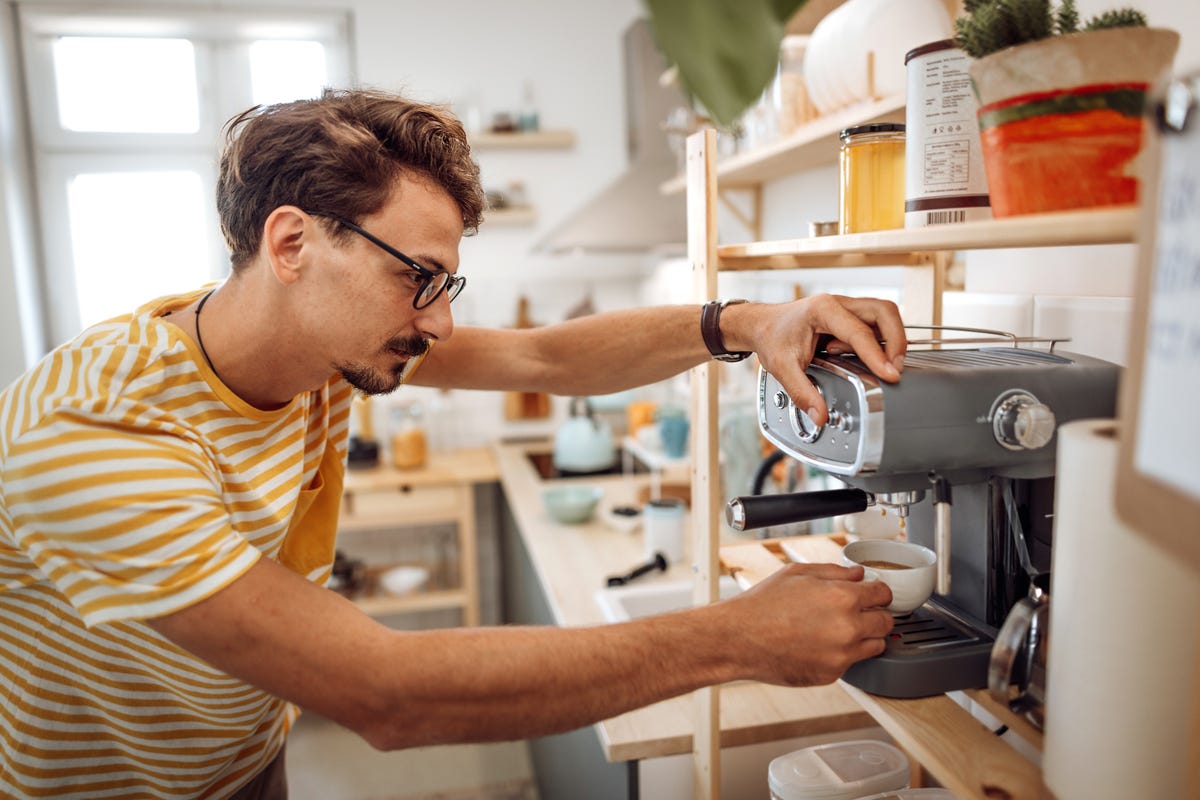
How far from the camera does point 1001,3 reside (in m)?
0.62

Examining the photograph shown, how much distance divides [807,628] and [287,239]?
78cm

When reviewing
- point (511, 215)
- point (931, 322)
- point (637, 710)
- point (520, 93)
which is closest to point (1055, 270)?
point (931, 322)

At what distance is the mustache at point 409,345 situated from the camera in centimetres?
116

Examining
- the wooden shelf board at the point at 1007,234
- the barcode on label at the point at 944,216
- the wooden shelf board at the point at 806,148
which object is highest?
the wooden shelf board at the point at 806,148

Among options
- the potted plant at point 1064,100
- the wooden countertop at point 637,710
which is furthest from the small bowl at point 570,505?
the potted plant at point 1064,100

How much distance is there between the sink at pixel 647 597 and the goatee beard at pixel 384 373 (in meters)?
0.84

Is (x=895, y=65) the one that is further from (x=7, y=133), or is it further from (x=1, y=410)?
(x=7, y=133)

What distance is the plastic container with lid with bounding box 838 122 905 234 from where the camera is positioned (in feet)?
3.18

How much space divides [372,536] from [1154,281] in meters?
3.52

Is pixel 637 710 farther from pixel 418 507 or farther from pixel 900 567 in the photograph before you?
pixel 418 507

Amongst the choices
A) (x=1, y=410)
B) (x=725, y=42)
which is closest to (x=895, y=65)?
(x=725, y=42)

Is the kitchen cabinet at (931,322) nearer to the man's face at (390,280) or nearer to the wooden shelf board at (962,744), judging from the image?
the wooden shelf board at (962,744)

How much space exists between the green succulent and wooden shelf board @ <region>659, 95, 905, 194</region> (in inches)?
16.6

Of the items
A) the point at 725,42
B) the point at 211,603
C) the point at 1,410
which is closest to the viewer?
the point at 725,42
